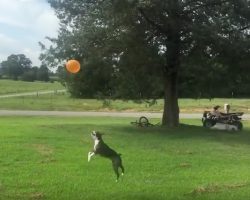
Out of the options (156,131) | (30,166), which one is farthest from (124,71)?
(30,166)

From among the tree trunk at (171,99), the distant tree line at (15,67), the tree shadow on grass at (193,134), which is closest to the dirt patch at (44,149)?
the tree shadow on grass at (193,134)

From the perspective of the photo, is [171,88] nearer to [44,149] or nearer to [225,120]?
[225,120]

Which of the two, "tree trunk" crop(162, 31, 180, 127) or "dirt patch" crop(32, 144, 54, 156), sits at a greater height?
"tree trunk" crop(162, 31, 180, 127)

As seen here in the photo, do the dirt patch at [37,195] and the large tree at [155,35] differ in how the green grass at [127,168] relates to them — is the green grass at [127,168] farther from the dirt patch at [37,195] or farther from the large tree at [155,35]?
the large tree at [155,35]

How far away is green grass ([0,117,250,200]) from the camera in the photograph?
9.46 m

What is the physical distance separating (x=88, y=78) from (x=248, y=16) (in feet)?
23.1

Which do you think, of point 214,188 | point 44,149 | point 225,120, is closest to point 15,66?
point 225,120

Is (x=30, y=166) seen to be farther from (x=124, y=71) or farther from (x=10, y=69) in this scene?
(x=10, y=69)

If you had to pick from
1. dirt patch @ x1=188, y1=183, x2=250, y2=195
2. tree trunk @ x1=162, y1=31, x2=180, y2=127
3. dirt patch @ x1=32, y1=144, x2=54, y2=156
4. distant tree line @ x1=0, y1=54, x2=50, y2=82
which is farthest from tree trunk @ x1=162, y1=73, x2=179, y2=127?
distant tree line @ x1=0, y1=54, x2=50, y2=82

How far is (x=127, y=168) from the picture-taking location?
11.9m

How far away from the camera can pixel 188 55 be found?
74.4ft

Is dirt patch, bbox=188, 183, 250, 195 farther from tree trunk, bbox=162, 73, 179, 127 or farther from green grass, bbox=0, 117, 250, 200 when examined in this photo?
tree trunk, bbox=162, 73, 179, 127

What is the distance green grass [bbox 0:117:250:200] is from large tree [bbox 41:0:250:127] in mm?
4179

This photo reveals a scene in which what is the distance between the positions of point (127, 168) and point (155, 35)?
37.1 feet
